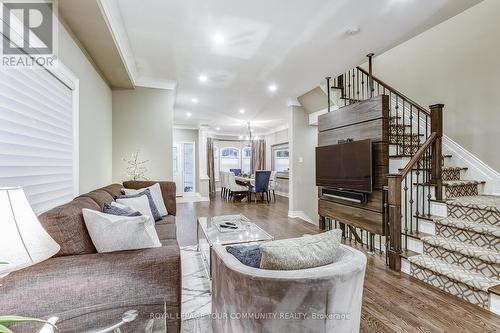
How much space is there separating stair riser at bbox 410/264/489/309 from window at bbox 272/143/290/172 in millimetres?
6980

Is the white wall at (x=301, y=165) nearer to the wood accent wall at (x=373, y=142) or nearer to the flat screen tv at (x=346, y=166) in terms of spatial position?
the flat screen tv at (x=346, y=166)

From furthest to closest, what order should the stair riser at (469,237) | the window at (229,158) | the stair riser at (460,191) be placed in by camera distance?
the window at (229,158)
the stair riser at (460,191)
the stair riser at (469,237)

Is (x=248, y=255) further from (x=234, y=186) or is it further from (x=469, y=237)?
(x=234, y=186)

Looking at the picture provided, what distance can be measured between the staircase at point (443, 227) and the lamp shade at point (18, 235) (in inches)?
118

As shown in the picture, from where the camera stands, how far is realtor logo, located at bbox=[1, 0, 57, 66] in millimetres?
1535

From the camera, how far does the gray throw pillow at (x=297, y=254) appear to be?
110 centimetres

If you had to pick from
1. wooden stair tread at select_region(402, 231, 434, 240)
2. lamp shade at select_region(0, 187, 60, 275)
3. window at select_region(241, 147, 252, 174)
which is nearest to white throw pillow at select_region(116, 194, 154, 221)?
lamp shade at select_region(0, 187, 60, 275)

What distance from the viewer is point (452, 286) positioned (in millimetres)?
2258

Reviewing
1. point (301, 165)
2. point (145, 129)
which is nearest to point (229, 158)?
point (301, 165)

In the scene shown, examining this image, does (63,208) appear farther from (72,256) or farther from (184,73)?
(184,73)

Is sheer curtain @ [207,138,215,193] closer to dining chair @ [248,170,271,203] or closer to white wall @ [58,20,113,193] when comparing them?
dining chair @ [248,170,271,203]

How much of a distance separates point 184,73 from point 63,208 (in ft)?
10.1

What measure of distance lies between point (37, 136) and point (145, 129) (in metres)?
2.63

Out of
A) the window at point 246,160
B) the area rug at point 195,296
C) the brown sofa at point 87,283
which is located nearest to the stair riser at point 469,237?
the area rug at point 195,296
